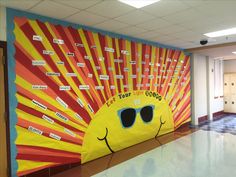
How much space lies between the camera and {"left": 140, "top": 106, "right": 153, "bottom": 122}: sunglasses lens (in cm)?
540

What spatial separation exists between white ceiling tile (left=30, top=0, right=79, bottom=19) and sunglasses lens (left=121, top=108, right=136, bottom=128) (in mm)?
2567

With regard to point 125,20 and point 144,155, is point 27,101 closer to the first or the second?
point 125,20

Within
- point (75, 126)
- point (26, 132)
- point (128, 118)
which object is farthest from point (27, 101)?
point (128, 118)

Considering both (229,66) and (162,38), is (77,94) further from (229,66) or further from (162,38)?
(229,66)

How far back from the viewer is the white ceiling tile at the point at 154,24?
3.82 metres

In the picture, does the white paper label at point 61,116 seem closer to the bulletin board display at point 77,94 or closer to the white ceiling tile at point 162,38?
the bulletin board display at point 77,94

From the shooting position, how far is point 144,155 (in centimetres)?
437

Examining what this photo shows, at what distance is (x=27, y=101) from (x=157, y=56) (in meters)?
3.96

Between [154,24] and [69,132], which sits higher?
[154,24]

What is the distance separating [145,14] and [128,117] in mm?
2532

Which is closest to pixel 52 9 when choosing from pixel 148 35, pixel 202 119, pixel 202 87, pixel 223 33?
pixel 148 35

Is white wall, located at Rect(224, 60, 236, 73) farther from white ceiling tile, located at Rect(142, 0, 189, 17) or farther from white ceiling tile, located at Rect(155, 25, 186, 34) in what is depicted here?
white ceiling tile, located at Rect(142, 0, 189, 17)

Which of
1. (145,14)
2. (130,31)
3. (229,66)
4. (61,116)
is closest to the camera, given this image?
(145,14)

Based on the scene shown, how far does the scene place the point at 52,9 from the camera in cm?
316
